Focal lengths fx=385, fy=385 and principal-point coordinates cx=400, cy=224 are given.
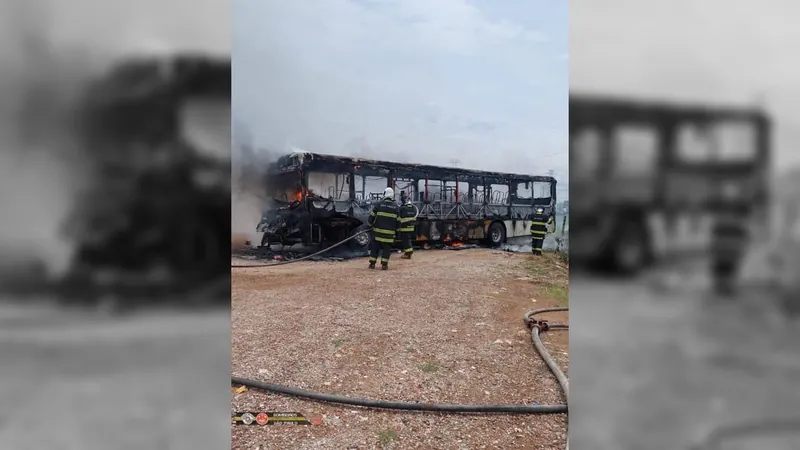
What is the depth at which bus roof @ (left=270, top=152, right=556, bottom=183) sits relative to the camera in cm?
218

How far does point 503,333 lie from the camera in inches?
90.7

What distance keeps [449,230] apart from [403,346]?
0.81 meters

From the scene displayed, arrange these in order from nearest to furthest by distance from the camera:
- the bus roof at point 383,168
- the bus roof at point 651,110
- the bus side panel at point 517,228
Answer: the bus roof at point 651,110, the bus roof at point 383,168, the bus side panel at point 517,228

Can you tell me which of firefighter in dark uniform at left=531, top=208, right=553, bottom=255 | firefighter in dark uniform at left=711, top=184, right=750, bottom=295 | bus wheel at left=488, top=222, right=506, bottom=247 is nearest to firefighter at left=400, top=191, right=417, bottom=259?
bus wheel at left=488, top=222, right=506, bottom=247

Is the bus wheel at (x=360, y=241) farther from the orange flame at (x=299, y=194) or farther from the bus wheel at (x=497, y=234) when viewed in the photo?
the bus wheel at (x=497, y=234)

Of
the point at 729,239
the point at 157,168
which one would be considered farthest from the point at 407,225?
the point at 729,239

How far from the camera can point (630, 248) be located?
6.56 feet

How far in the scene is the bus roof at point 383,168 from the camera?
2180mm

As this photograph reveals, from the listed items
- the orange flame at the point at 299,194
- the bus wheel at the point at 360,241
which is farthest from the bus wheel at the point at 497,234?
the orange flame at the point at 299,194

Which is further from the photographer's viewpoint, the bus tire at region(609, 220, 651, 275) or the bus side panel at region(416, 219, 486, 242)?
the bus side panel at region(416, 219, 486, 242)

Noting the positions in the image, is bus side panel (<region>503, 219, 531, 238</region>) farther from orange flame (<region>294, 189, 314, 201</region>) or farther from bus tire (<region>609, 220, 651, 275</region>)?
orange flame (<region>294, 189, 314, 201</region>)

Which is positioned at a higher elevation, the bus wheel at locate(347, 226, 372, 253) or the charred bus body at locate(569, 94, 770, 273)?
the charred bus body at locate(569, 94, 770, 273)

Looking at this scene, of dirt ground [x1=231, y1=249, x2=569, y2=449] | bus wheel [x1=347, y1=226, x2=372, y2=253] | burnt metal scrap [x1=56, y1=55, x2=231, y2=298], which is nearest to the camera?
burnt metal scrap [x1=56, y1=55, x2=231, y2=298]

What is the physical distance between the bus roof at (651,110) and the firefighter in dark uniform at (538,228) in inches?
25.4
